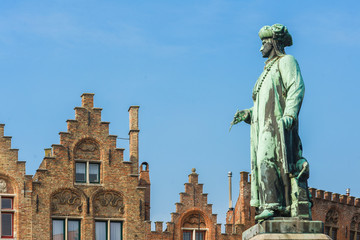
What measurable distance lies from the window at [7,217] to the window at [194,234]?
8414 mm

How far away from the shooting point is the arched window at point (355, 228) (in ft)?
192

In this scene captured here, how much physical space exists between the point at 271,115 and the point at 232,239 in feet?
125

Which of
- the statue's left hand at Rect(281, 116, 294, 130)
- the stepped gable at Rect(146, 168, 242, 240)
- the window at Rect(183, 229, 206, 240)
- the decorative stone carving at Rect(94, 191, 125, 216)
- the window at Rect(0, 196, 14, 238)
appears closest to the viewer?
the statue's left hand at Rect(281, 116, 294, 130)

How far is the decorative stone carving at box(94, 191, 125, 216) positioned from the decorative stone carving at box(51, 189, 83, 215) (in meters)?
0.88

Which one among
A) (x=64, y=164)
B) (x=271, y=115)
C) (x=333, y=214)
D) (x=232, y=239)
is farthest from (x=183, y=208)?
(x=271, y=115)

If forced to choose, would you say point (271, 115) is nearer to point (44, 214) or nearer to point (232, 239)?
point (44, 214)

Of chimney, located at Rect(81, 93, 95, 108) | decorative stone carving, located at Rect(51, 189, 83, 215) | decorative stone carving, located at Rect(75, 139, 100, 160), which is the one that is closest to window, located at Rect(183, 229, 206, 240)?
decorative stone carving, located at Rect(51, 189, 83, 215)

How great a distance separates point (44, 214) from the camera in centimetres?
4738

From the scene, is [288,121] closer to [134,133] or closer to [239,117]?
[239,117]

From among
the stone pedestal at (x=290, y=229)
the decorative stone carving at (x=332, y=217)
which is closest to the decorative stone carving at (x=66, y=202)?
the decorative stone carving at (x=332, y=217)

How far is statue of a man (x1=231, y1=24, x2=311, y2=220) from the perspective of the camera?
42.5 feet

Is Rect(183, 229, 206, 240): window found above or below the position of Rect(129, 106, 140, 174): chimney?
below

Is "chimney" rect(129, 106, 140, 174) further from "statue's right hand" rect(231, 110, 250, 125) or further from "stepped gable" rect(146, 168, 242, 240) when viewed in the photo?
"statue's right hand" rect(231, 110, 250, 125)

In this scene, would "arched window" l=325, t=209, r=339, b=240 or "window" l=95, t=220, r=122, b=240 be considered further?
"arched window" l=325, t=209, r=339, b=240
